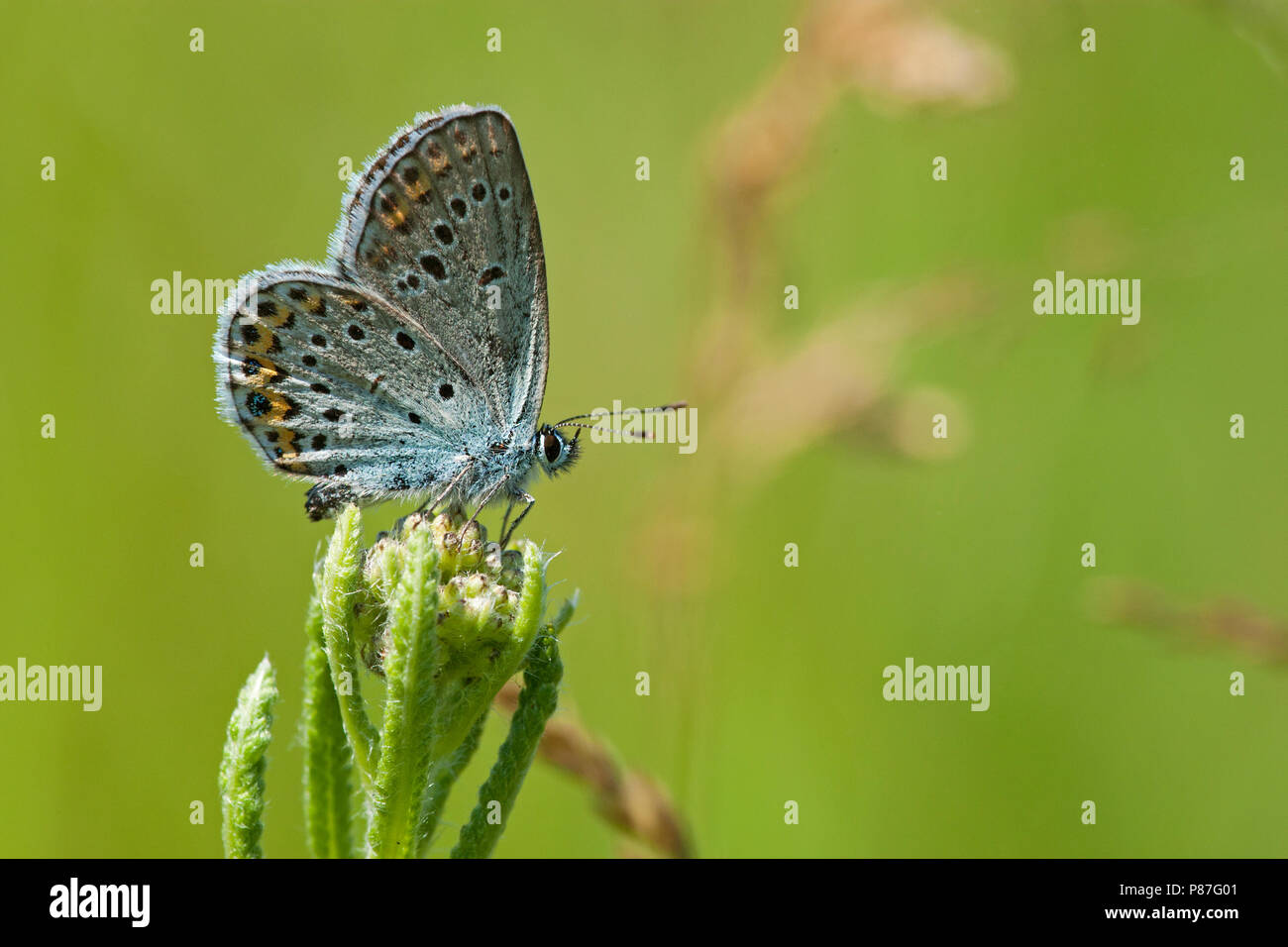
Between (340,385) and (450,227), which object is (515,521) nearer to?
(340,385)

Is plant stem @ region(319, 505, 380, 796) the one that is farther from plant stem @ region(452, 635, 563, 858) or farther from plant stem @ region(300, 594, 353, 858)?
plant stem @ region(452, 635, 563, 858)

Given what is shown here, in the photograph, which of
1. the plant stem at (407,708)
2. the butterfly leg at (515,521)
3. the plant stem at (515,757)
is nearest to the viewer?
the plant stem at (407,708)
